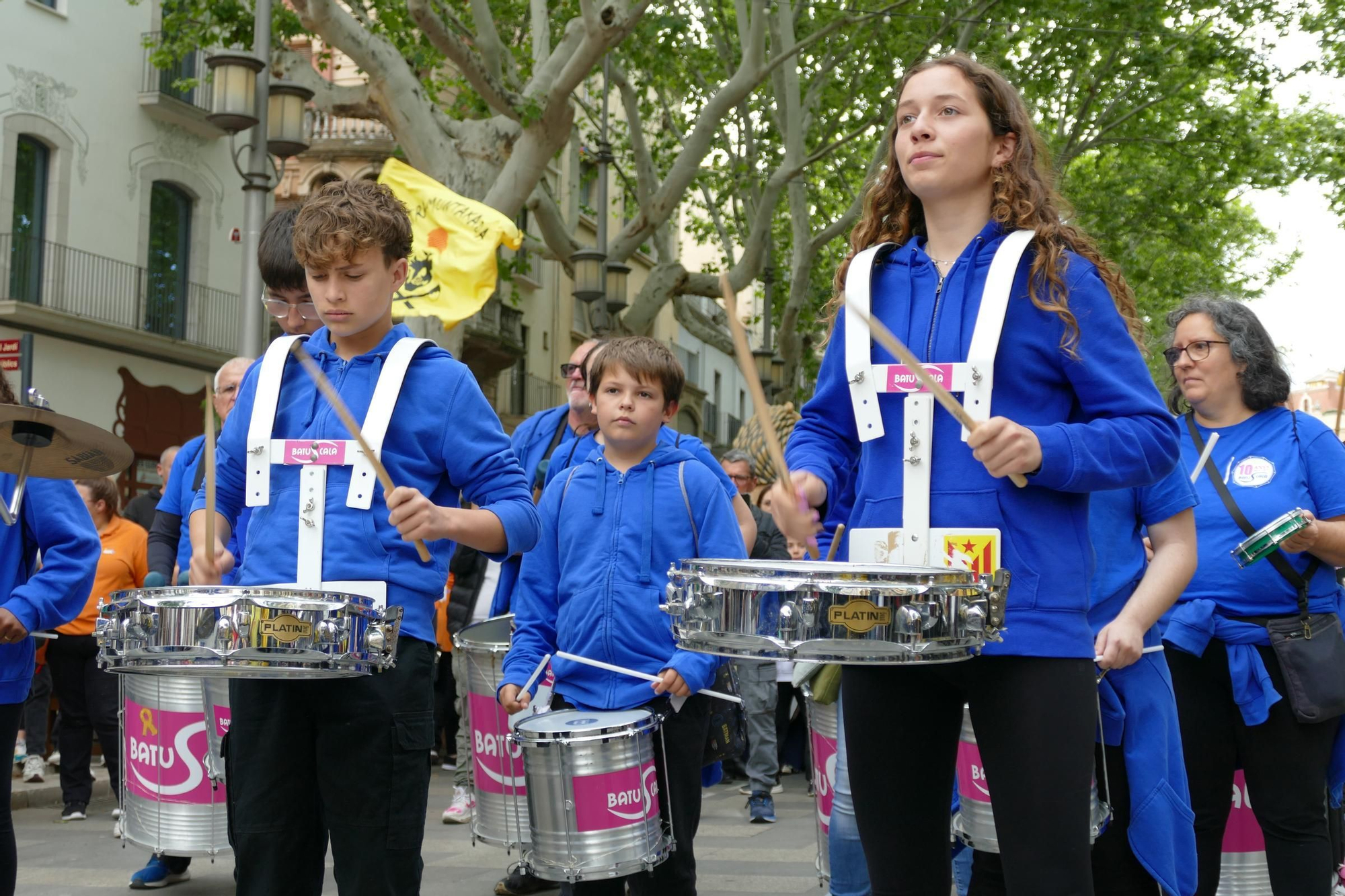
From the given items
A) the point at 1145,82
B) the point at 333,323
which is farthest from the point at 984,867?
the point at 1145,82

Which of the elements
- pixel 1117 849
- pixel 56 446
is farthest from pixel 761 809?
pixel 56 446

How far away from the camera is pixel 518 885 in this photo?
6.52m

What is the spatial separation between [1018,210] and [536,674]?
242 cm

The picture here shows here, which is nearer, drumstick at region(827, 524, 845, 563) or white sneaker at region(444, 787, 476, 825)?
drumstick at region(827, 524, 845, 563)

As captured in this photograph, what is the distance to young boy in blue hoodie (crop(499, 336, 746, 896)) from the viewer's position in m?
4.66

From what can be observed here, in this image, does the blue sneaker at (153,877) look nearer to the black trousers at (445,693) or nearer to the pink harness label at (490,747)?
the pink harness label at (490,747)

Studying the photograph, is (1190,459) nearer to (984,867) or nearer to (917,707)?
(984,867)

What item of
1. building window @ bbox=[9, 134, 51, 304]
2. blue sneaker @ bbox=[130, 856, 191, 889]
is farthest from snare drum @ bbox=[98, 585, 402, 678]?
building window @ bbox=[9, 134, 51, 304]

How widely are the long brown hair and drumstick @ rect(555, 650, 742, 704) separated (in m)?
1.69

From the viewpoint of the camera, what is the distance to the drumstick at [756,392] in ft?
8.97

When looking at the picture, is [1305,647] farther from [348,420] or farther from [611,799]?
[348,420]

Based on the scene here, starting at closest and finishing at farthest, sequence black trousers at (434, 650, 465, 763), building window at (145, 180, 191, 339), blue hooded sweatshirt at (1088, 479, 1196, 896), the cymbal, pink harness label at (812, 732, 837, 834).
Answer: blue hooded sweatshirt at (1088, 479, 1196, 896) → the cymbal → pink harness label at (812, 732, 837, 834) → black trousers at (434, 650, 465, 763) → building window at (145, 180, 191, 339)

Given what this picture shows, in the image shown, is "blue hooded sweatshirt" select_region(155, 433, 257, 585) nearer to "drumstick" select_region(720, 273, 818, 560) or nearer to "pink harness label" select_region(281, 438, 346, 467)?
"pink harness label" select_region(281, 438, 346, 467)

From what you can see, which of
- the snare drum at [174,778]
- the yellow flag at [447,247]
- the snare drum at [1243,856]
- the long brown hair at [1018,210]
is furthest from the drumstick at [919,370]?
the yellow flag at [447,247]
